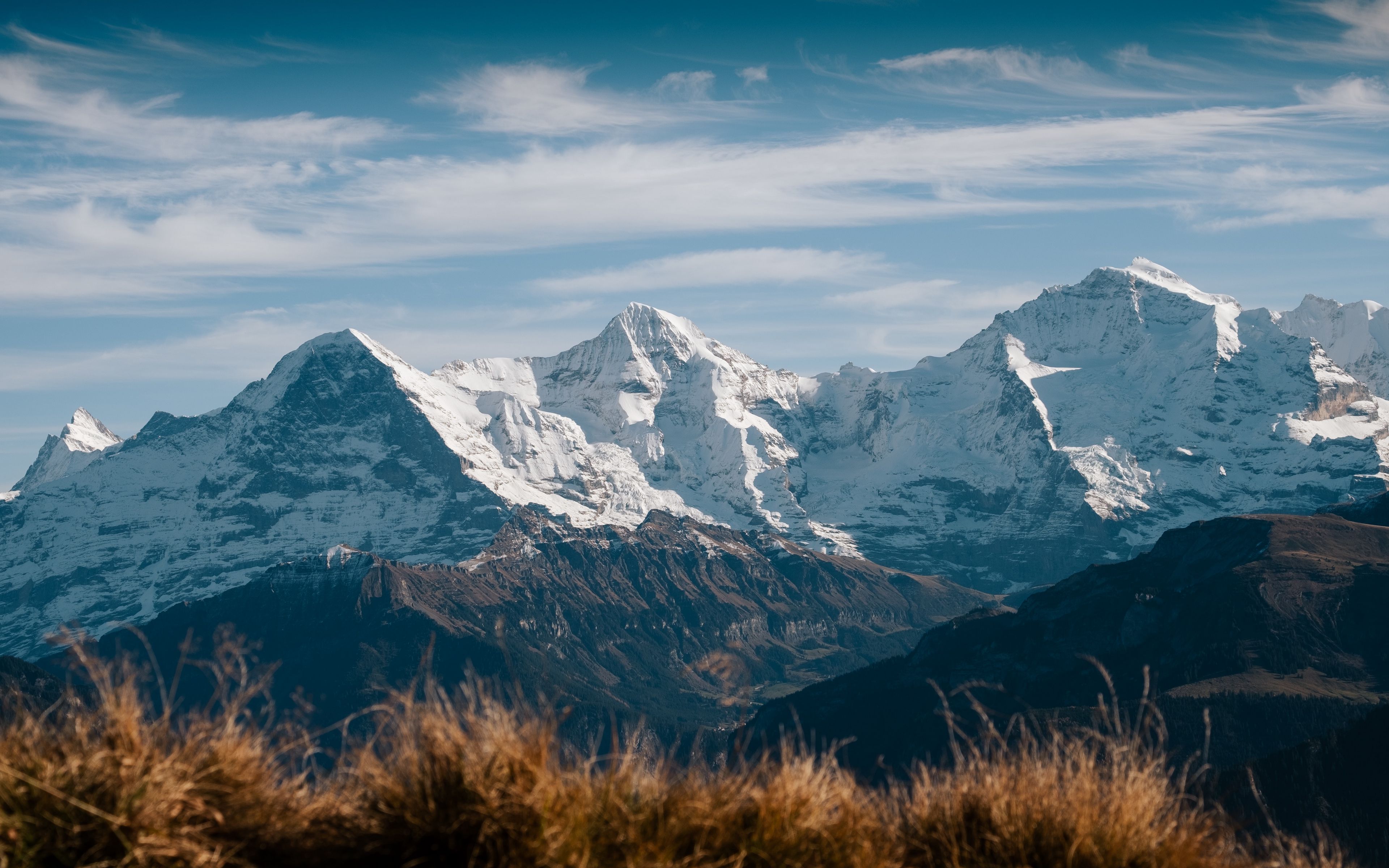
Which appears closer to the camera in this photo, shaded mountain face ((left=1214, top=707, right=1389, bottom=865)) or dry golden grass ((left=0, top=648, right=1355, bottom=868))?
dry golden grass ((left=0, top=648, right=1355, bottom=868))

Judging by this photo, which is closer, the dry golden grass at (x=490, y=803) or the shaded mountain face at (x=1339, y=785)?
the dry golden grass at (x=490, y=803)

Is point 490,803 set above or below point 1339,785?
above

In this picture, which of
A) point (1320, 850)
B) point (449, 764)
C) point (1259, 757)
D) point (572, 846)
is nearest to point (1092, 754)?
point (1320, 850)

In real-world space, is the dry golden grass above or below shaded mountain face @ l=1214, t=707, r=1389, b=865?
above

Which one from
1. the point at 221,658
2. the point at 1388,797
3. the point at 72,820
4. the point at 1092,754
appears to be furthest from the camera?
the point at 1388,797

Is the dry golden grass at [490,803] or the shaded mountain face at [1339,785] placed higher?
the dry golden grass at [490,803]

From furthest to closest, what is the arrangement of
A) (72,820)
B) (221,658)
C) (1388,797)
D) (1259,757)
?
(1259,757) < (1388,797) < (221,658) < (72,820)

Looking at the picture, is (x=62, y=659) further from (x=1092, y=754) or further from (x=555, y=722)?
(x=1092, y=754)

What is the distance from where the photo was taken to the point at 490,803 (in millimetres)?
10922

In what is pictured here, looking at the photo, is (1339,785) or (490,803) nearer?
(490,803)

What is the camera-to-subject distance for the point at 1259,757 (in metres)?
182

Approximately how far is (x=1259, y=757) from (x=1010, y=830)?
615 ft

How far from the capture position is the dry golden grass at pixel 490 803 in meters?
10.8

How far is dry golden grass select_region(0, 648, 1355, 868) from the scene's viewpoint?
10.8 metres
